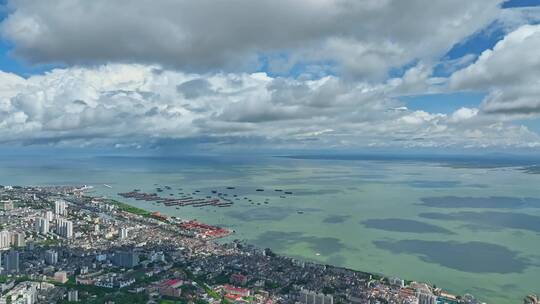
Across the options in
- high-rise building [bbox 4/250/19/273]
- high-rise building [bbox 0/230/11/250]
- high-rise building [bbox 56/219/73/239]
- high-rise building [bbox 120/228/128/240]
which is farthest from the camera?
high-rise building [bbox 56/219/73/239]

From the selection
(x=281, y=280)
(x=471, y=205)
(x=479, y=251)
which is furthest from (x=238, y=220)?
(x=471, y=205)

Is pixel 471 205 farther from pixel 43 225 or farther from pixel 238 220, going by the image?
pixel 43 225

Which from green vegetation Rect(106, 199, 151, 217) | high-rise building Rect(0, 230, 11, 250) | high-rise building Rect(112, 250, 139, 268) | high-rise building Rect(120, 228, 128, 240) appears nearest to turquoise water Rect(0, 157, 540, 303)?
green vegetation Rect(106, 199, 151, 217)

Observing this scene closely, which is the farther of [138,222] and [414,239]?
[138,222]

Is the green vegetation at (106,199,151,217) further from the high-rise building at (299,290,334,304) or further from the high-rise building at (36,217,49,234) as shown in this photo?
the high-rise building at (299,290,334,304)

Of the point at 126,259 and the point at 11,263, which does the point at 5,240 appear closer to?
the point at 11,263

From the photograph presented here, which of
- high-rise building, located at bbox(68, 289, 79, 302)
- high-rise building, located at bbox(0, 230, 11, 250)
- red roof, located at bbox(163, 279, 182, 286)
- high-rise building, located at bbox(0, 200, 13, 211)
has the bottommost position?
high-rise building, located at bbox(68, 289, 79, 302)

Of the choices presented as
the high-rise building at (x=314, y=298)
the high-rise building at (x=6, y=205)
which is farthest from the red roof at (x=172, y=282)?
the high-rise building at (x=6, y=205)

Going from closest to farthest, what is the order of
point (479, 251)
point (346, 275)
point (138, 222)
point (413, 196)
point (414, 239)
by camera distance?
point (346, 275), point (479, 251), point (414, 239), point (138, 222), point (413, 196)
